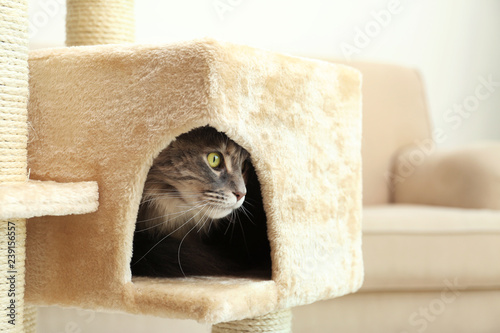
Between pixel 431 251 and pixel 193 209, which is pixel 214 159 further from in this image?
pixel 431 251

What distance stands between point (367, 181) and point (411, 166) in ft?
0.71

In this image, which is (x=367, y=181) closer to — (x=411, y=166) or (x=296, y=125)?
(x=411, y=166)

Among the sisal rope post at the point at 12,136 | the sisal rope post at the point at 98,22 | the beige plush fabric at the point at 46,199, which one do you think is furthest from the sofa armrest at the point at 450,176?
the sisal rope post at the point at 12,136

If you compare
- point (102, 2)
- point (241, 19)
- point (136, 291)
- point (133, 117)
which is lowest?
point (136, 291)

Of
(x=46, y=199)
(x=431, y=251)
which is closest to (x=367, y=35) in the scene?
(x=431, y=251)

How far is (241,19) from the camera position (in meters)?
2.81

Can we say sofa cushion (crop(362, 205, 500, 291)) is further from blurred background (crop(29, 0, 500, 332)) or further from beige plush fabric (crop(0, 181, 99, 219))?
beige plush fabric (crop(0, 181, 99, 219))

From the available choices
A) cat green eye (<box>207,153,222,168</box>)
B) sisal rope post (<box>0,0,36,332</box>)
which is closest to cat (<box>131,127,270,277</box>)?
cat green eye (<box>207,153,222,168</box>)

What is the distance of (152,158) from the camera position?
3.41 feet

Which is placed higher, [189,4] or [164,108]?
[189,4]

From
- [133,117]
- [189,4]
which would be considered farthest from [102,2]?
[189,4]

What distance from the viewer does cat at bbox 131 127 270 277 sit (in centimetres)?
119

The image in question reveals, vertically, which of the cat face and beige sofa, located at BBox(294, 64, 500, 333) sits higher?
the cat face

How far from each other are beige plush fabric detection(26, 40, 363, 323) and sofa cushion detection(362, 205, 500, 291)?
2.19 feet
